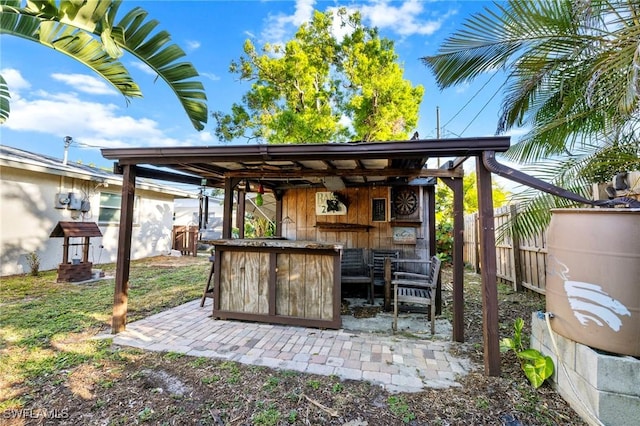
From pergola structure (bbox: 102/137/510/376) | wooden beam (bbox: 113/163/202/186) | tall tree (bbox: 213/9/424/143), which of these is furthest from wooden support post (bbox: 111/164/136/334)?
tall tree (bbox: 213/9/424/143)

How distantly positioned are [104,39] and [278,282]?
296cm

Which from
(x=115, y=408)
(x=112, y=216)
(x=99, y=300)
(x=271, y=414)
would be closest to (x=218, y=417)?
(x=271, y=414)

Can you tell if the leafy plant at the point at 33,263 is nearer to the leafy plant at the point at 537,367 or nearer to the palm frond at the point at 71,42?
the palm frond at the point at 71,42

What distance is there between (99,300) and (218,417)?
13.8ft

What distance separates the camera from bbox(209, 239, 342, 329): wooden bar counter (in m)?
3.63

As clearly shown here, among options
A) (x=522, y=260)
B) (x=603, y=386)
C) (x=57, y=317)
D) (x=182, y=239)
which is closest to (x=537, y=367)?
(x=603, y=386)

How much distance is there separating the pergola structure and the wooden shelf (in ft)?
3.87

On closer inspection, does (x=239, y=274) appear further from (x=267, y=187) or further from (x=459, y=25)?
(x=459, y=25)

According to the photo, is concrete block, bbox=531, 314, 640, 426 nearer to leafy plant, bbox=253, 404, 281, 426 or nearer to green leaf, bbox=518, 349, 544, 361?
green leaf, bbox=518, 349, 544, 361

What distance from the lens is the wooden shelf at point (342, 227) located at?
18.2ft

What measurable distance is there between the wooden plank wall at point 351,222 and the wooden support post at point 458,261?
1792mm

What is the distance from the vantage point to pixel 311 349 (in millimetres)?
3041

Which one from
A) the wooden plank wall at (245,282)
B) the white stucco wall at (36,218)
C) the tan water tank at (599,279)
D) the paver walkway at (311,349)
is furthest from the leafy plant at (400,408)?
the white stucco wall at (36,218)
